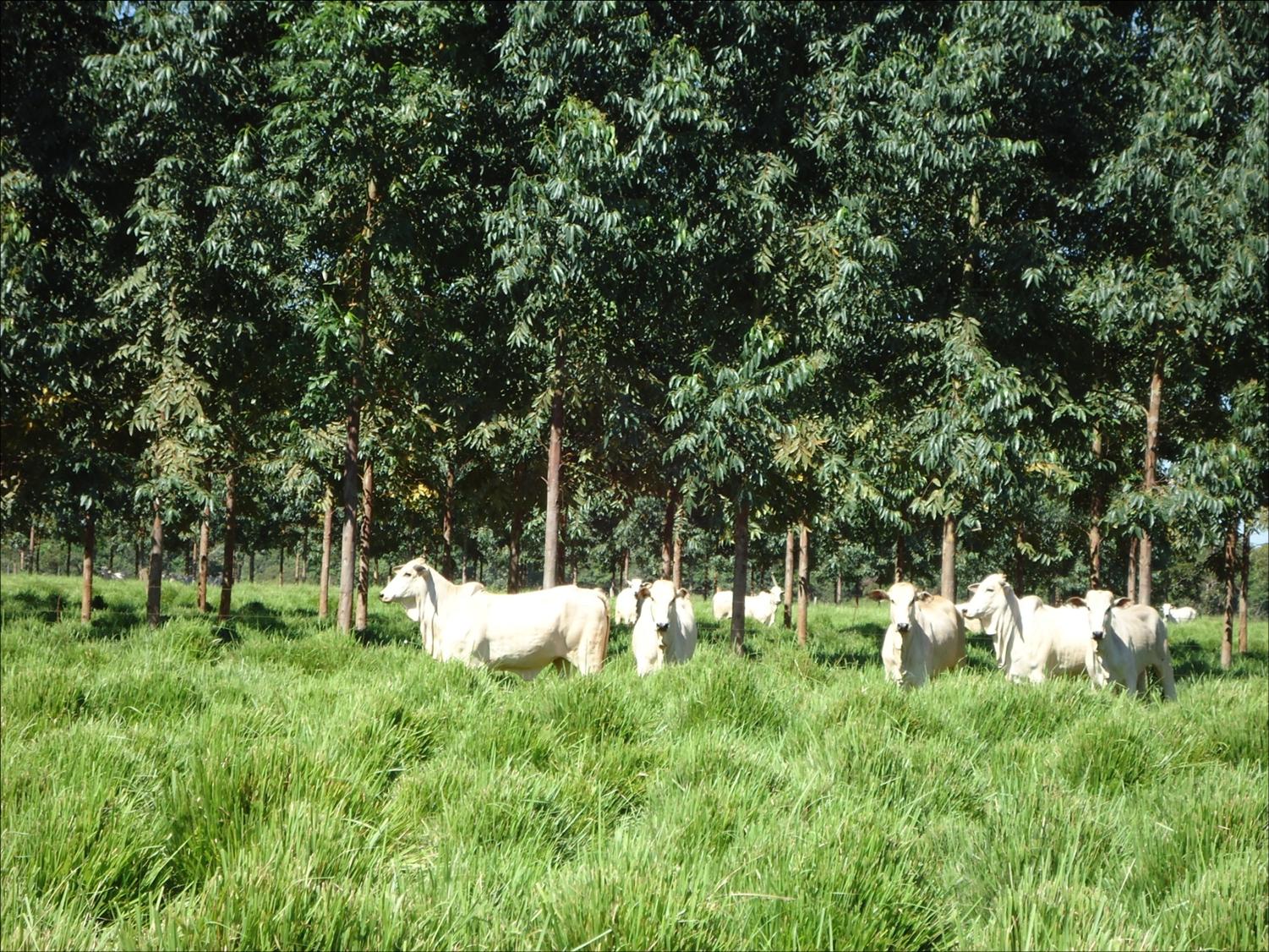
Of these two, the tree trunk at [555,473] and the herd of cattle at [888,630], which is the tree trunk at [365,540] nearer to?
the tree trunk at [555,473]

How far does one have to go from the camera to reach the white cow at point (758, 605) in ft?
102

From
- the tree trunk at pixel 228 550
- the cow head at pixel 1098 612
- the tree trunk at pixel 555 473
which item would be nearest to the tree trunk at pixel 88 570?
the tree trunk at pixel 228 550

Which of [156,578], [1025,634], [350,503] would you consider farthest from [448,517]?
[1025,634]

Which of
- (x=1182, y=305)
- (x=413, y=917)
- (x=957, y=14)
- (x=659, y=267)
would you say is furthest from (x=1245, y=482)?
(x=413, y=917)

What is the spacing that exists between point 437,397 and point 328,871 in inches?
506

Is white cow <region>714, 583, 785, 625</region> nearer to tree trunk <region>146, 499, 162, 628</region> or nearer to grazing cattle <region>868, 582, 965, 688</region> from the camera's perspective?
grazing cattle <region>868, 582, 965, 688</region>

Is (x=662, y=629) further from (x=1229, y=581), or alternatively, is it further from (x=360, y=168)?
(x=1229, y=581)

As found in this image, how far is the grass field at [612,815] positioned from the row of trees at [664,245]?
6.12 metres

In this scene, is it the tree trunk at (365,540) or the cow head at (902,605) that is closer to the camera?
the cow head at (902,605)

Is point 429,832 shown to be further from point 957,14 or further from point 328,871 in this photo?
point 957,14

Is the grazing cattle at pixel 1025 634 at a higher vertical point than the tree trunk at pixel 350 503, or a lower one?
lower

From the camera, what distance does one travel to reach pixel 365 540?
1688 centimetres

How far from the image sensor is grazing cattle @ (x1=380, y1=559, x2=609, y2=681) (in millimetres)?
10078

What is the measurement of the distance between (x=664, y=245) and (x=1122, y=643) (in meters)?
7.36
